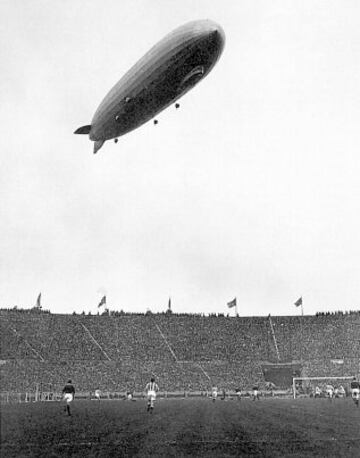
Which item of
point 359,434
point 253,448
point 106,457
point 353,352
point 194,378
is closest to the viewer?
point 106,457

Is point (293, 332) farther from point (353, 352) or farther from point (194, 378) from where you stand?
point (194, 378)

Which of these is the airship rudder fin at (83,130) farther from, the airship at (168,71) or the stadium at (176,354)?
the stadium at (176,354)

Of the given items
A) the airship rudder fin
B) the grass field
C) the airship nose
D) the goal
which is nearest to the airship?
the airship nose

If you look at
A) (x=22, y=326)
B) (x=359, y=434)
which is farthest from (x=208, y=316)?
(x=359, y=434)

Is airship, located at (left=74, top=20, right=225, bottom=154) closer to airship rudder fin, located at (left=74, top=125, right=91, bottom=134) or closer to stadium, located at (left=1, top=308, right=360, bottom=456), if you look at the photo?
airship rudder fin, located at (left=74, top=125, right=91, bottom=134)

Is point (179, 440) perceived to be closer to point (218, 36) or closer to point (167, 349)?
point (218, 36)

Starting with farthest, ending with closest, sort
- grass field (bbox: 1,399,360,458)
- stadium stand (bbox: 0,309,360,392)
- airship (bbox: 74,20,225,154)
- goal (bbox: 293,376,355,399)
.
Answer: stadium stand (bbox: 0,309,360,392) → goal (bbox: 293,376,355,399) → airship (bbox: 74,20,225,154) → grass field (bbox: 1,399,360,458)

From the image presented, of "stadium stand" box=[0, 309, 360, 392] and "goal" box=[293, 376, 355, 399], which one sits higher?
"stadium stand" box=[0, 309, 360, 392]

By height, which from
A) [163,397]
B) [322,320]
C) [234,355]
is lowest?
[163,397]
